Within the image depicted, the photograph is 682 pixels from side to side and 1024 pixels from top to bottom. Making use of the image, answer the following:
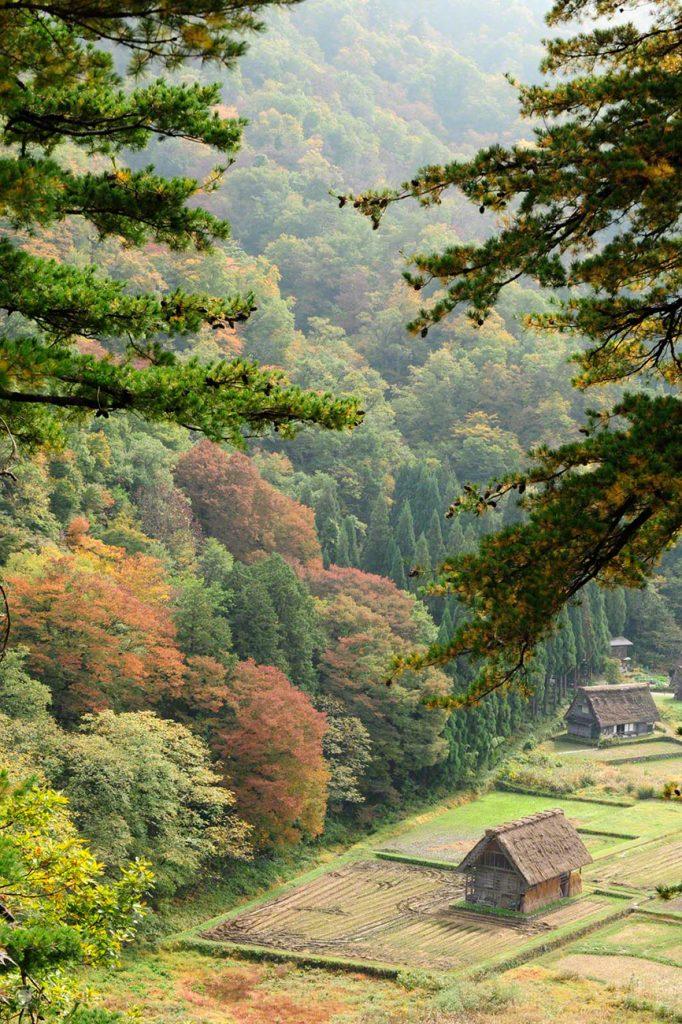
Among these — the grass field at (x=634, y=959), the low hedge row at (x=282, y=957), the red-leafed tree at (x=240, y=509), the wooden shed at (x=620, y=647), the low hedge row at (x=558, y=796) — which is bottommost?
the grass field at (x=634, y=959)

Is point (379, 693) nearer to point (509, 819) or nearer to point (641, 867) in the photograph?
point (509, 819)

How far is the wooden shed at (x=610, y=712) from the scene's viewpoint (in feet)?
Result: 119

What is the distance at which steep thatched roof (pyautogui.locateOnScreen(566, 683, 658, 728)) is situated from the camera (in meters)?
36.3

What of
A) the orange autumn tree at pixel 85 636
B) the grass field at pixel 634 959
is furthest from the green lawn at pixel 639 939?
the orange autumn tree at pixel 85 636

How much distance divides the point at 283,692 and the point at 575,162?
20.4m

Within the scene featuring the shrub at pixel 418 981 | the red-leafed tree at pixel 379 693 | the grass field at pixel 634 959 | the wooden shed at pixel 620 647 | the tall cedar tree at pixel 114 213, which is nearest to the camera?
the tall cedar tree at pixel 114 213

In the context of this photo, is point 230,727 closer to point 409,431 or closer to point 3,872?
point 3,872

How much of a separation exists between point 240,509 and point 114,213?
2774 centimetres

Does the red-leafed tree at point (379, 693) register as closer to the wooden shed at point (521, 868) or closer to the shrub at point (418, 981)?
the wooden shed at point (521, 868)

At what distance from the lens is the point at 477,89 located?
8544 cm

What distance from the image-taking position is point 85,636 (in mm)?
23609

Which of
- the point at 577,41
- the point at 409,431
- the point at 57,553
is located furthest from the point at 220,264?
the point at 577,41

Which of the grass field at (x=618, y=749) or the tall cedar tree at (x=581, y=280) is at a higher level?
the tall cedar tree at (x=581, y=280)

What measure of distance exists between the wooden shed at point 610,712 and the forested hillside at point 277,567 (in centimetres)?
156
